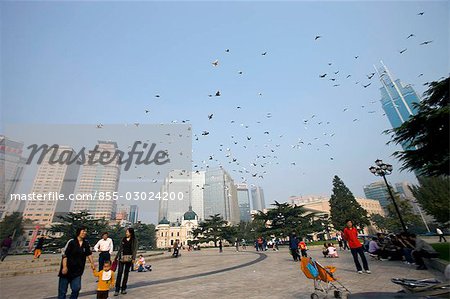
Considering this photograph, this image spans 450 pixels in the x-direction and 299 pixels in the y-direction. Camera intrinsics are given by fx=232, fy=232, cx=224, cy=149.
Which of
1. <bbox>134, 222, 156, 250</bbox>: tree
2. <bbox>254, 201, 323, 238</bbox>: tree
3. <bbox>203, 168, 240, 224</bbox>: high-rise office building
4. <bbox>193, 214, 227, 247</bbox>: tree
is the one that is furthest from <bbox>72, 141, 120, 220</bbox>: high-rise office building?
<bbox>254, 201, 323, 238</bbox>: tree

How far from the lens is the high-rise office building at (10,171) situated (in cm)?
11725

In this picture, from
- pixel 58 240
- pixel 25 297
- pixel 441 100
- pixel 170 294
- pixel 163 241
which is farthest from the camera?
pixel 163 241

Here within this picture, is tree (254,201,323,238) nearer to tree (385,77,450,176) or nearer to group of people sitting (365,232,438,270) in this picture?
group of people sitting (365,232,438,270)

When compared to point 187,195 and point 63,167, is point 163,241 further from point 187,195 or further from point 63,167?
point 63,167

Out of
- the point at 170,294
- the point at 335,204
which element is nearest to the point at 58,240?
the point at 170,294

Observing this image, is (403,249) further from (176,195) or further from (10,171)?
(10,171)

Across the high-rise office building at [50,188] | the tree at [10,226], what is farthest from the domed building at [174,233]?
the high-rise office building at [50,188]

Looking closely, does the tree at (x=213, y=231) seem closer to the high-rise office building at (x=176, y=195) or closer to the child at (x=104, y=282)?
the child at (x=104, y=282)

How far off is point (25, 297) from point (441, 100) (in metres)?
19.1

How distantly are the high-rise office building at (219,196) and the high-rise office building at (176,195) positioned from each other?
13.7 m

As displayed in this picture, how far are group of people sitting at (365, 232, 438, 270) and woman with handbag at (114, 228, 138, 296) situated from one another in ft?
32.8

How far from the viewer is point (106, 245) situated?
894cm

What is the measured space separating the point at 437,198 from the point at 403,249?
2445 cm

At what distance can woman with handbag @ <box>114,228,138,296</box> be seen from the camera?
23.1 ft
